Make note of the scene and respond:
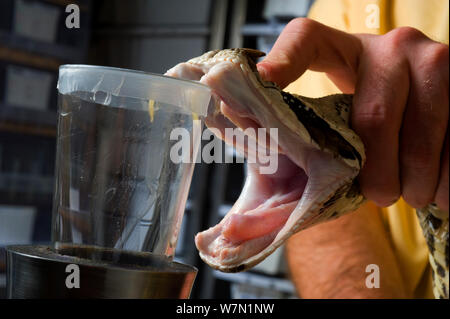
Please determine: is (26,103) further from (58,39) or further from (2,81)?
(58,39)

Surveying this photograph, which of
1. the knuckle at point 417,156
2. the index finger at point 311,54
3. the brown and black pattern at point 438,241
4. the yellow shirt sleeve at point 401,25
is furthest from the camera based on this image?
the yellow shirt sleeve at point 401,25

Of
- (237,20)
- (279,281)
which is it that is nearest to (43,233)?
(279,281)

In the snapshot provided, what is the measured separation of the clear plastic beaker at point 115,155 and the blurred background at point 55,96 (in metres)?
2.85

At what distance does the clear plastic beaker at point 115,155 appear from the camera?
532 millimetres

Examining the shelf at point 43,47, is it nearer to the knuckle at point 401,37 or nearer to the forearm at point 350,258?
the forearm at point 350,258

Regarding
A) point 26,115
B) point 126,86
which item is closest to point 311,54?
point 126,86

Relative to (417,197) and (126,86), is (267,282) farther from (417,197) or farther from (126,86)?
(126,86)

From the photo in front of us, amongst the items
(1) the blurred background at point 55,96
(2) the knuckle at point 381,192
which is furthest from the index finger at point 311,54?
(1) the blurred background at point 55,96

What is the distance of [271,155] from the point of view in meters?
0.83

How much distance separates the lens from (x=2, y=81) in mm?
3686

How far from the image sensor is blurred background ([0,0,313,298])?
3607 mm

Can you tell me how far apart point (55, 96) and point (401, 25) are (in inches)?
110

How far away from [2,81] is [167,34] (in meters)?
1.18
